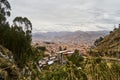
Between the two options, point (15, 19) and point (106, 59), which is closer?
point (106, 59)

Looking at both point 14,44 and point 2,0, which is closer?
point 14,44

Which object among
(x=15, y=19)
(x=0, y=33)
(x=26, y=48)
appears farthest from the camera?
(x=15, y=19)

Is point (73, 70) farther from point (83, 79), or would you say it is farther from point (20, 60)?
point (20, 60)

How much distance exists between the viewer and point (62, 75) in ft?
10.4

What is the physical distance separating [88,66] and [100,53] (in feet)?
0.82

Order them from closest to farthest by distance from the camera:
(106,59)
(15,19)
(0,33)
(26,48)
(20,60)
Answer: (106,59), (20,60), (0,33), (26,48), (15,19)

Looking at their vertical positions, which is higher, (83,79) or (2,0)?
(2,0)

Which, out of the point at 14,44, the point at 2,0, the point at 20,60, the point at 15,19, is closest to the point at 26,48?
the point at 14,44

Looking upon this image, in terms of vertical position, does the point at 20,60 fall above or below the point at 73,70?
below

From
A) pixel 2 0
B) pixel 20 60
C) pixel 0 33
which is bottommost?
pixel 20 60

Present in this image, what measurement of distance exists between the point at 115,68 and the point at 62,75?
610 mm

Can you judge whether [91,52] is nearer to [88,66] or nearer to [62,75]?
[88,66]

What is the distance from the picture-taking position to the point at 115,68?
2.95 metres

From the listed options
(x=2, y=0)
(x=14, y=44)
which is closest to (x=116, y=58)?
(x=14, y=44)
